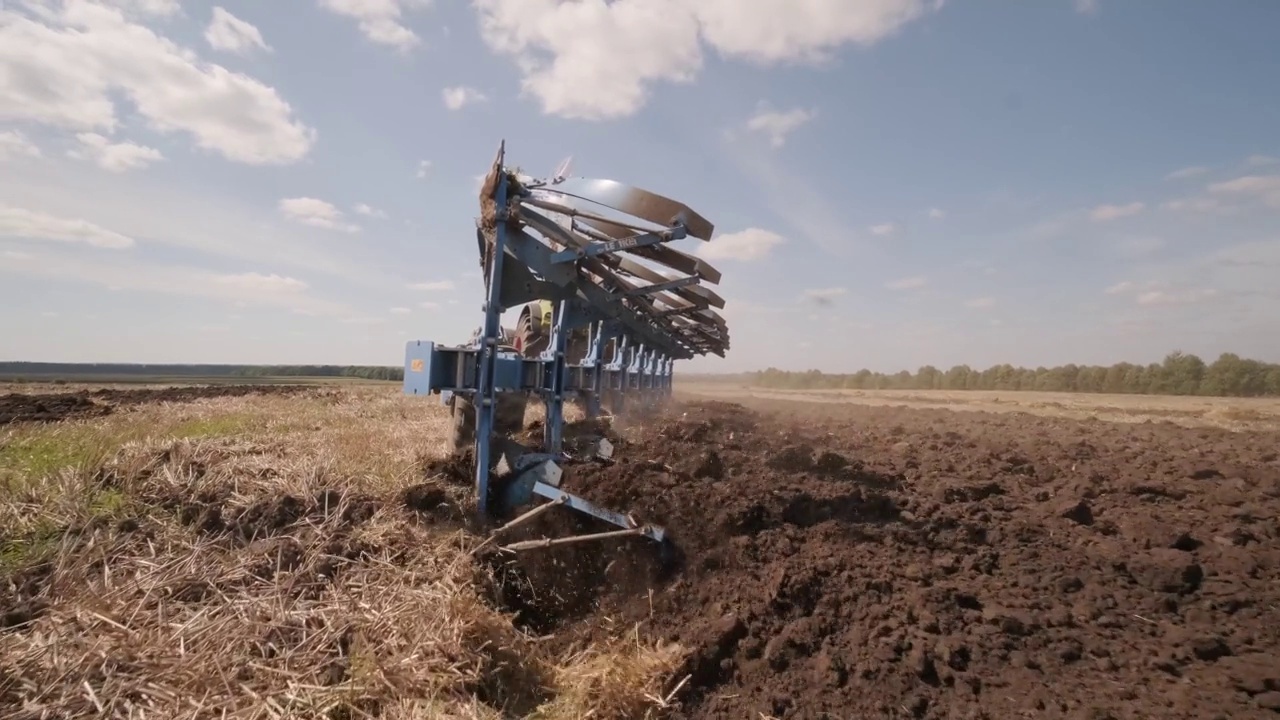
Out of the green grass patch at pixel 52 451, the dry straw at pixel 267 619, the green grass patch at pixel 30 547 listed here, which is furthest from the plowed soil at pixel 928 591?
the green grass patch at pixel 52 451

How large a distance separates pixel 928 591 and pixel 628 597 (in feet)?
5.34

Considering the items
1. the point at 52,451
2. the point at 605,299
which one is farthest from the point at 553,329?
the point at 52,451

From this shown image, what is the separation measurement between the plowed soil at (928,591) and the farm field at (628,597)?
17mm

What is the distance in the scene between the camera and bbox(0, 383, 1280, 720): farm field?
2.70 meters

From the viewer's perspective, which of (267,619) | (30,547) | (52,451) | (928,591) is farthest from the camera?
(52,451)

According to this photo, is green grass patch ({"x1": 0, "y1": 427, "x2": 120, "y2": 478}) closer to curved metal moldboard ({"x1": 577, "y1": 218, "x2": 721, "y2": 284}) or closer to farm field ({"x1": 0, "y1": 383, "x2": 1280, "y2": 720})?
farm field ({"x1": 0, "y1": 383, "x2": 1280, "y2": 720})

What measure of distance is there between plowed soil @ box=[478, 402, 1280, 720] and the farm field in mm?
17

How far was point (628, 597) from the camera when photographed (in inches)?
149

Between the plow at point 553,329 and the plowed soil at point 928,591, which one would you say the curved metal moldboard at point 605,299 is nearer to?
the plow at point 553,329

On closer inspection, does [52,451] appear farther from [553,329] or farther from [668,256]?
[668,256]

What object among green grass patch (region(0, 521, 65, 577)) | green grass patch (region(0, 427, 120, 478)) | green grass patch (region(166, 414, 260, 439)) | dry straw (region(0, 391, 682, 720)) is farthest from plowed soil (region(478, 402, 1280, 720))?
green grass patch (region(166, 414, 260, 439))

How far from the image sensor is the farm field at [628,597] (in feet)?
8.85

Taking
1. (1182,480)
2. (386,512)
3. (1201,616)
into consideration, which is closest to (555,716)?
(386,512)

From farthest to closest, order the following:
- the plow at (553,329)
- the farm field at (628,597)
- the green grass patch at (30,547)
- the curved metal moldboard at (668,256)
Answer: the curved metal moldboard at (668,256)
the plow at (553,329)
the green grass patch at (30,547)
the farm field at (628,597)
